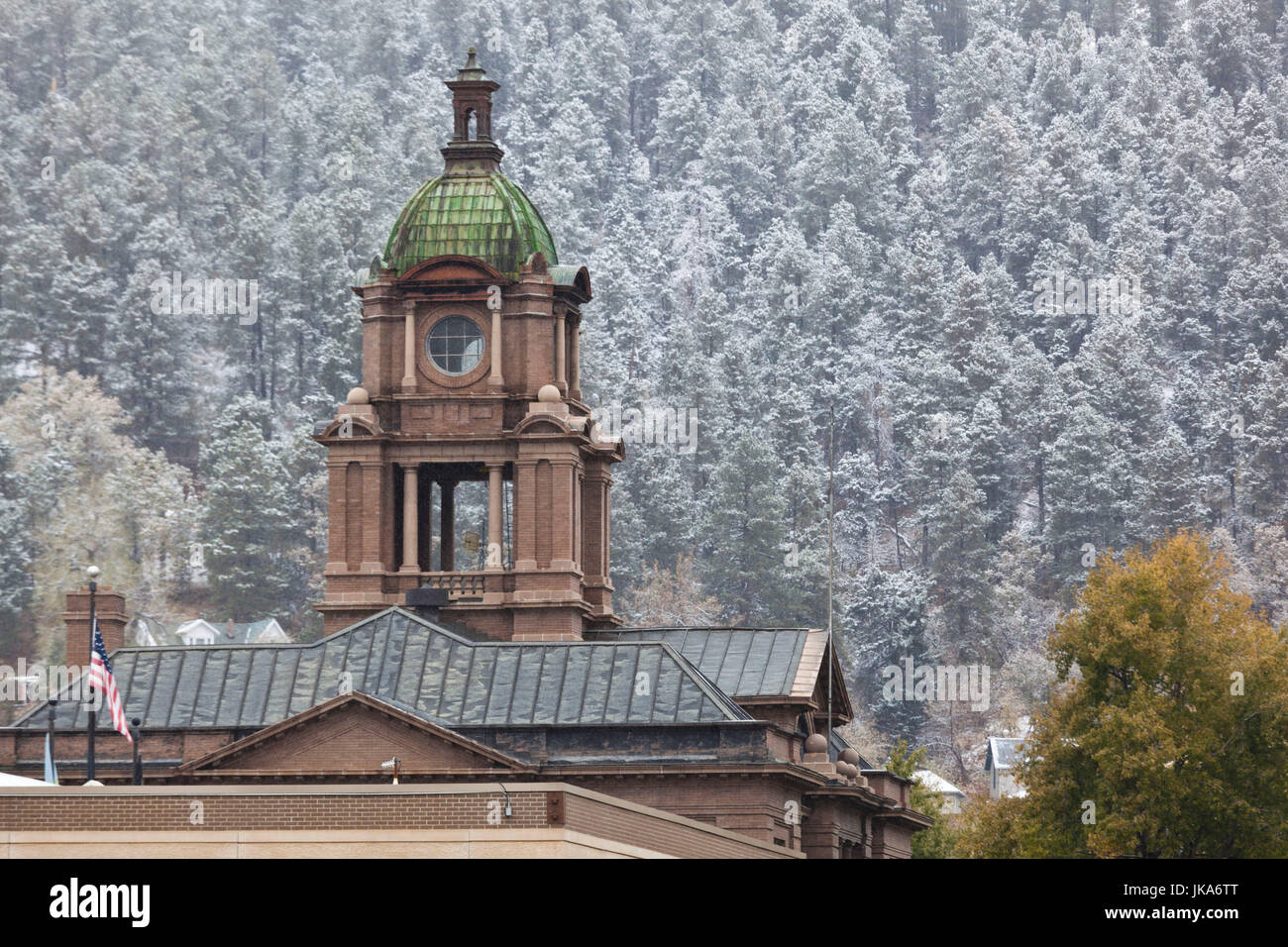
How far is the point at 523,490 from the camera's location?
8119 cm

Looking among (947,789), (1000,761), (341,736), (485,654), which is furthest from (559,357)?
(1000,761)

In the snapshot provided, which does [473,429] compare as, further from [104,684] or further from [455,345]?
[104,684]

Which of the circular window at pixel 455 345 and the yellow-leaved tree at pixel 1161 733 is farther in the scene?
the circular window at pixel 455 345

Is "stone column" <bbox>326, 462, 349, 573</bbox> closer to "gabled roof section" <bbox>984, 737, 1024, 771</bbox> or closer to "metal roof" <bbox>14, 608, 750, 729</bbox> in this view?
"metal roof" <bbox>14, 608, 750, 729</bbox>

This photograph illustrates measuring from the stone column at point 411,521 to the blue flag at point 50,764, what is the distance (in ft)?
38.8

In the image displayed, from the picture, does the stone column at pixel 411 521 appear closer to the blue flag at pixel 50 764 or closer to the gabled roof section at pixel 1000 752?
the blue flag at pixel 50 764

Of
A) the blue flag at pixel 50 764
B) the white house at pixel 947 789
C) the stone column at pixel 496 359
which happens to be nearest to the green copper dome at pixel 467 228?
the stone column at pixel 496 359

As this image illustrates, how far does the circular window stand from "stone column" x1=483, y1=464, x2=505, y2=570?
275 cm

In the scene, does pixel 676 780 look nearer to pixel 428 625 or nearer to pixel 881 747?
pixel 428 625

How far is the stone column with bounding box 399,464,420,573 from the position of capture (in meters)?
81.8

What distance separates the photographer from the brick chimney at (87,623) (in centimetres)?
8275

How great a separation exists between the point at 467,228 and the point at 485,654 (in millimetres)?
13973

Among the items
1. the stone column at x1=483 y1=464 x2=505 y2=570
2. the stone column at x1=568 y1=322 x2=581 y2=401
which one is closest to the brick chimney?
the stone column at x1=483 y1=464 x2=505 y2=570
